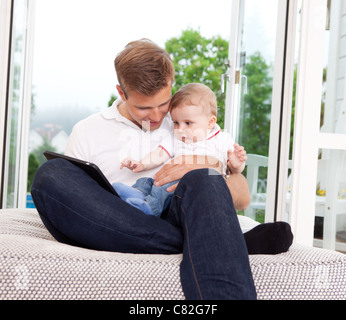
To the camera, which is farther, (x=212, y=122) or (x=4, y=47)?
(x=4, y=47)

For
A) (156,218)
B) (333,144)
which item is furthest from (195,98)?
(333,144)

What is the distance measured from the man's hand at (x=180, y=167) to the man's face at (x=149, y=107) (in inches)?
7.0

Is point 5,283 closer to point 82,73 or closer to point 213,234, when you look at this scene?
point 213,234

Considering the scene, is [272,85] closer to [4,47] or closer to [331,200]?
[331,200]

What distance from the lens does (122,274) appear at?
3.21 ft

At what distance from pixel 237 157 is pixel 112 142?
50cm

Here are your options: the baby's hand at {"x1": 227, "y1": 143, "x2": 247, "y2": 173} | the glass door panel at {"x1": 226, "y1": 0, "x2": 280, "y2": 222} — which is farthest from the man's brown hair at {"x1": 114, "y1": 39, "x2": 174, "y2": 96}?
the glass door panel at {"x1": 226, "y1": 0, "x2": 280, "y2": 222}

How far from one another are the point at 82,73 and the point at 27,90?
4.45 meters

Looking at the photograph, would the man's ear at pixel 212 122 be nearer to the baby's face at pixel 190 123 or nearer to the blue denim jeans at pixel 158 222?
the baby's face at pixel 190 123

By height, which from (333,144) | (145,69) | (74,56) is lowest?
(333,144)

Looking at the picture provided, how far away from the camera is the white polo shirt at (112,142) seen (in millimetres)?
1625

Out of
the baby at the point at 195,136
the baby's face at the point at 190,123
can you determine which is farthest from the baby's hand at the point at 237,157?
the baby's face at the point at 190,123

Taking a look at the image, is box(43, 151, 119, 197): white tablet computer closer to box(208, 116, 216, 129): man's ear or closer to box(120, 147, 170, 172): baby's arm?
box(120, 147, 170, 172): baby's arm
